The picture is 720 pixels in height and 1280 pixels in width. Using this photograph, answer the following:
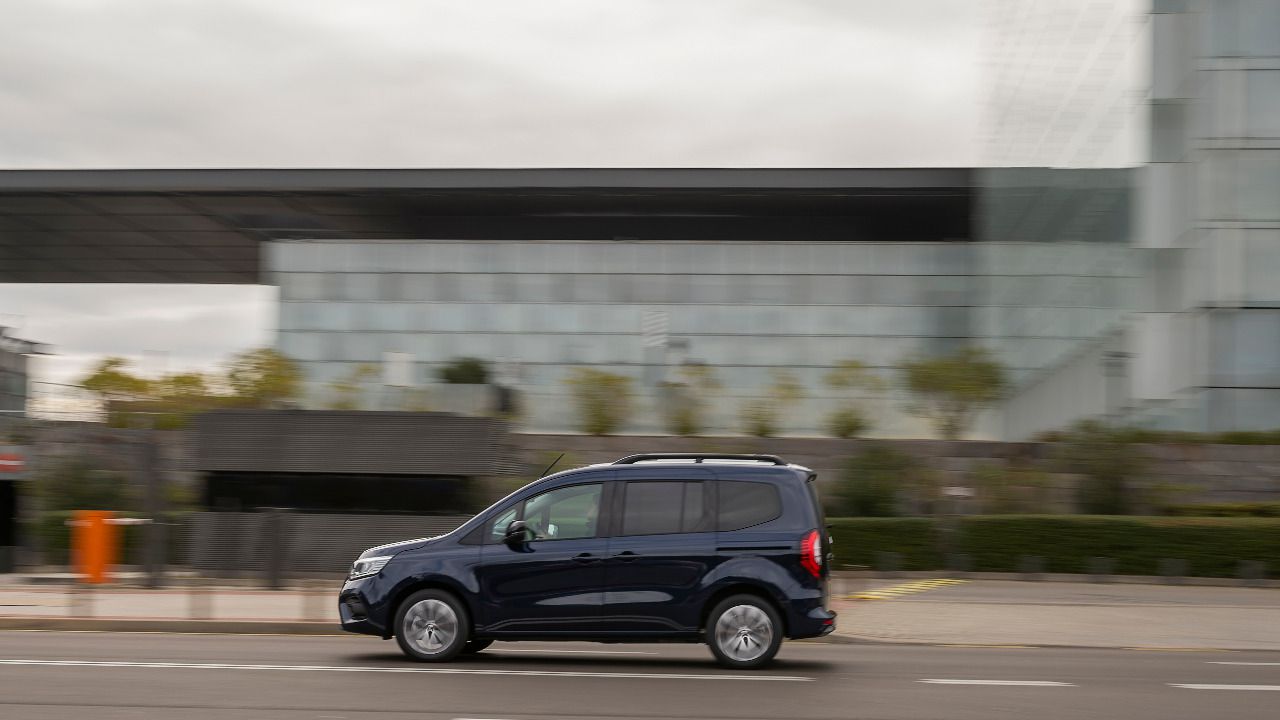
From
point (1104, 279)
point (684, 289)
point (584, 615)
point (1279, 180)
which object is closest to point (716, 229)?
point (684, 289)

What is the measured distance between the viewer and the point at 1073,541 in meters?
30.6

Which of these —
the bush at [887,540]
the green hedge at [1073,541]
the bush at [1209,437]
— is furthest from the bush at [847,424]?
the green hedge at [1073,541]

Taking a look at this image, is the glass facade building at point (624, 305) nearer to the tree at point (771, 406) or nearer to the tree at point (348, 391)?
the tree at point (771, 406)

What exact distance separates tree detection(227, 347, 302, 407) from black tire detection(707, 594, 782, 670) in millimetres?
34222

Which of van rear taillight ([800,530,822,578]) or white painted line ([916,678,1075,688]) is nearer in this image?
white painted line ([916,678,1075,688])

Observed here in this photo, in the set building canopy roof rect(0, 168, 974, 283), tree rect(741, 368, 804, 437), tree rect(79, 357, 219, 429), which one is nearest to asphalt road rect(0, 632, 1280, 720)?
tree rect(79, 357, 219, 429)

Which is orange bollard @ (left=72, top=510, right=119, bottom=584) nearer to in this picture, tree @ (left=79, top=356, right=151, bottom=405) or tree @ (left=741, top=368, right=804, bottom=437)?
tree @ (left=79, top=356, right=151, bottom=405)

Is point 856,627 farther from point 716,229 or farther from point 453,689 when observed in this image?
point 716,229

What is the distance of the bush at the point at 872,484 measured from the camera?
34406 millimetres

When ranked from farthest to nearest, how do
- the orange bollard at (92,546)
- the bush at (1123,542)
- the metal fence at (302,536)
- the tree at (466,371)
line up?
the tree at (466,371)
the metal fence at (302,536)
the bush at (1123,542)
the orange bollard at (92,546)

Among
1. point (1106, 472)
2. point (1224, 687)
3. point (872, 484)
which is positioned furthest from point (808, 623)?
point (1106, 472)

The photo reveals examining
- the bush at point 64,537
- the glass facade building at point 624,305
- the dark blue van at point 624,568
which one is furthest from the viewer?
the glass facade building at point 624,305

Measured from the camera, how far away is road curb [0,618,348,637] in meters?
16.5

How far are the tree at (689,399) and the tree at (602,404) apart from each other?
150 centimetres
